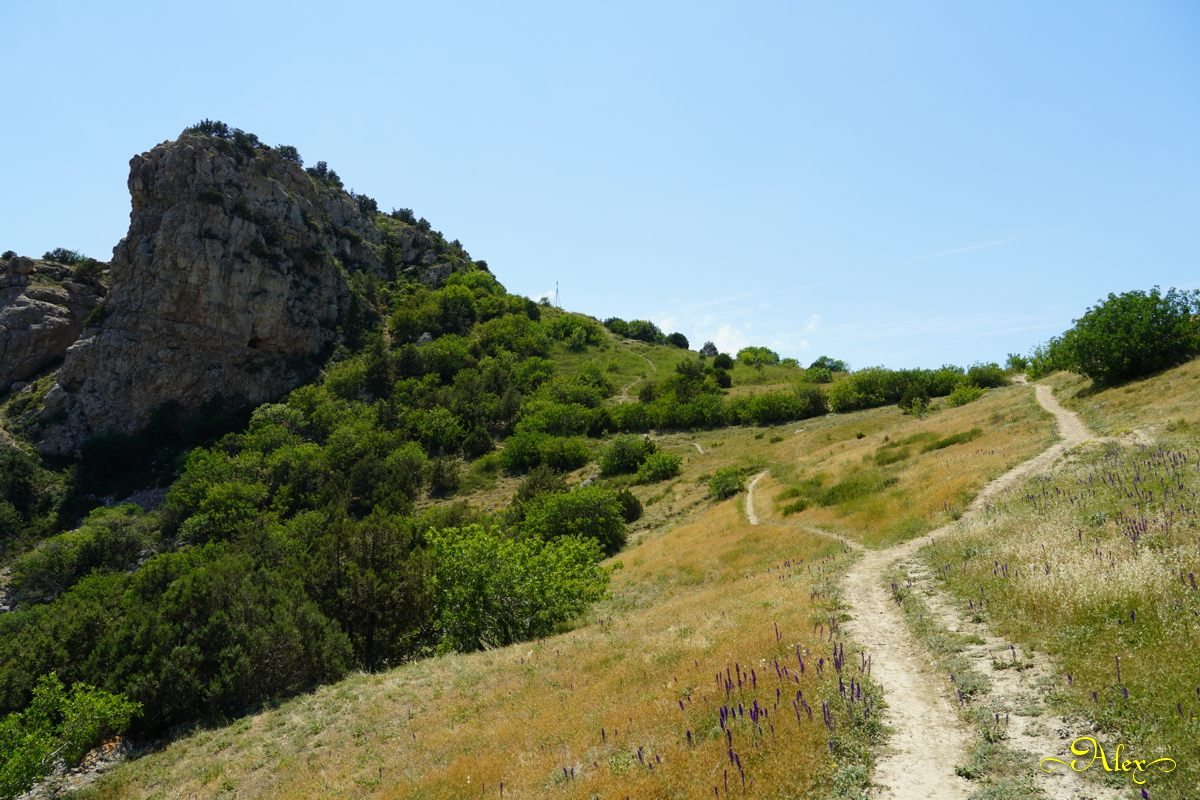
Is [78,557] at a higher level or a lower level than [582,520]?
higher

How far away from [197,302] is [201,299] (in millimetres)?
782

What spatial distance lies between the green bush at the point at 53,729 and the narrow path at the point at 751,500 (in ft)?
84.1

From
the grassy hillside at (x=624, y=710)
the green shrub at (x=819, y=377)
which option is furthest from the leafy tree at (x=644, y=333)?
the grassy hillside at (x=624, y=710)

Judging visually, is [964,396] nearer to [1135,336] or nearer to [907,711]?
[1135,336]

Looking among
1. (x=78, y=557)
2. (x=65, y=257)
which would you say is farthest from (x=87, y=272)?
(x=78, y=557)

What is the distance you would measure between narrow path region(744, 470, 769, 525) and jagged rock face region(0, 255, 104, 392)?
94.8 metres

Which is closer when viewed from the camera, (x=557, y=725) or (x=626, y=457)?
(x=557, y=725)

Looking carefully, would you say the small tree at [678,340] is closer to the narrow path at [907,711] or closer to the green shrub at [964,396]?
the green shrub at [964,396]

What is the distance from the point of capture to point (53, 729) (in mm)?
12727

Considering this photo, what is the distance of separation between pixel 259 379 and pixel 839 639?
87.5 m

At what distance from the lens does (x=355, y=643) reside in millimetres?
20516

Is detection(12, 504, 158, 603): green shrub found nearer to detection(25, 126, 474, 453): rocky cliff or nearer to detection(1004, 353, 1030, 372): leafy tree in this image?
detection(25, 126, 474, 453): rocky cliff

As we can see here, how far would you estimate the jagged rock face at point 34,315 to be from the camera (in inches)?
2776

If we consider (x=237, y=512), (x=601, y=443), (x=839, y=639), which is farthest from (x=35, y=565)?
(x=839, y=639)
